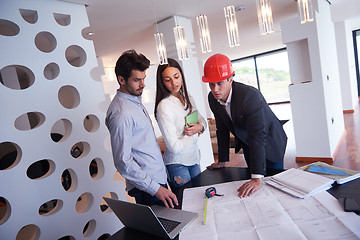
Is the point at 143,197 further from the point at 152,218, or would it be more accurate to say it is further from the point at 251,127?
the point at 251,127

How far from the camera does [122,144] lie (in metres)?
1.42

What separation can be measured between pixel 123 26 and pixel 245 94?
3048 millimetres

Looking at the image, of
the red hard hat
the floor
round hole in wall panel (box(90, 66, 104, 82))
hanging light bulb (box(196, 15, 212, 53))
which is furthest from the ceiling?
the floor

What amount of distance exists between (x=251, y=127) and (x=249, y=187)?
393 mm

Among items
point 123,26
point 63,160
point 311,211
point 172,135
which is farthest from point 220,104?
point 123,26

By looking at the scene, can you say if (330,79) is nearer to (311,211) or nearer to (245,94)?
(245,94)

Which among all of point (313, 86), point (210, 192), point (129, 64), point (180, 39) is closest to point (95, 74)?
point (180, 39)

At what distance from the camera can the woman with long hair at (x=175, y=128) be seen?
1678 mm

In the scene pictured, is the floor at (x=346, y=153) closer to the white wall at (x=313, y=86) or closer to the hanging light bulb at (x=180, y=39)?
the white wall at (x=313, y=86)

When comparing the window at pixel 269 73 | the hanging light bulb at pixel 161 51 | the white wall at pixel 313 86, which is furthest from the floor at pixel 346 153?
the window at pixel 269 73

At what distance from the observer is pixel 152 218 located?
0.96 meters

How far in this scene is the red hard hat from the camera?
1513 mm

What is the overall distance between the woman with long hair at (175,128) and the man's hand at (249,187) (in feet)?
1.73

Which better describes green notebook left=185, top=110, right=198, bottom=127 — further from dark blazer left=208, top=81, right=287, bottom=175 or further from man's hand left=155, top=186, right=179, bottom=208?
man's hand left=155, top=186, right=179, bottom=208
